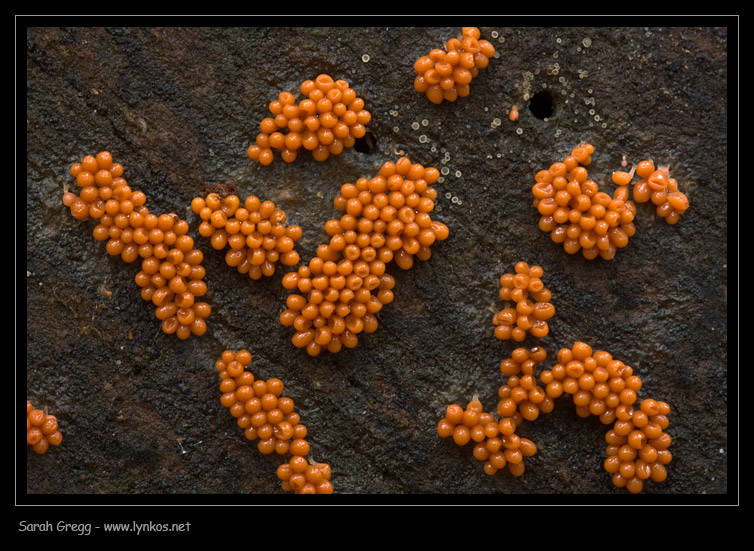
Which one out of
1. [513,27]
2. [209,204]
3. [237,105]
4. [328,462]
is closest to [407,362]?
[328,462]

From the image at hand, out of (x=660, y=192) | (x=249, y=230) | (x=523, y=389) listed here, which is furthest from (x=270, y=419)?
(x=660, y=192)

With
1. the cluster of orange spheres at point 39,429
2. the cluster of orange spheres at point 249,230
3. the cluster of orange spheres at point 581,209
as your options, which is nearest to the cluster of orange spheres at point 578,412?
the cluster of orange spheres at point 581,209

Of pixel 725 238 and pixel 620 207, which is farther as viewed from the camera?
pixel 725 238

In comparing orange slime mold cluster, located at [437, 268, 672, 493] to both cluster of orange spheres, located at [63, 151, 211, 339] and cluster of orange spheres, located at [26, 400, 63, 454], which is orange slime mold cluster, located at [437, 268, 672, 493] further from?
cluster of orange spheres, located at [26, 400, 63, 454]

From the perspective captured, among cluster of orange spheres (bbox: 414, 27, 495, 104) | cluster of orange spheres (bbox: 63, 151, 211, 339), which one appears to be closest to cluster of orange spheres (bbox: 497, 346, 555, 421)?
cluster of orange spheres (bbox: 414, 27, 495, 104)

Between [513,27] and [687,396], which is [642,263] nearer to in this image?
[687,396]
